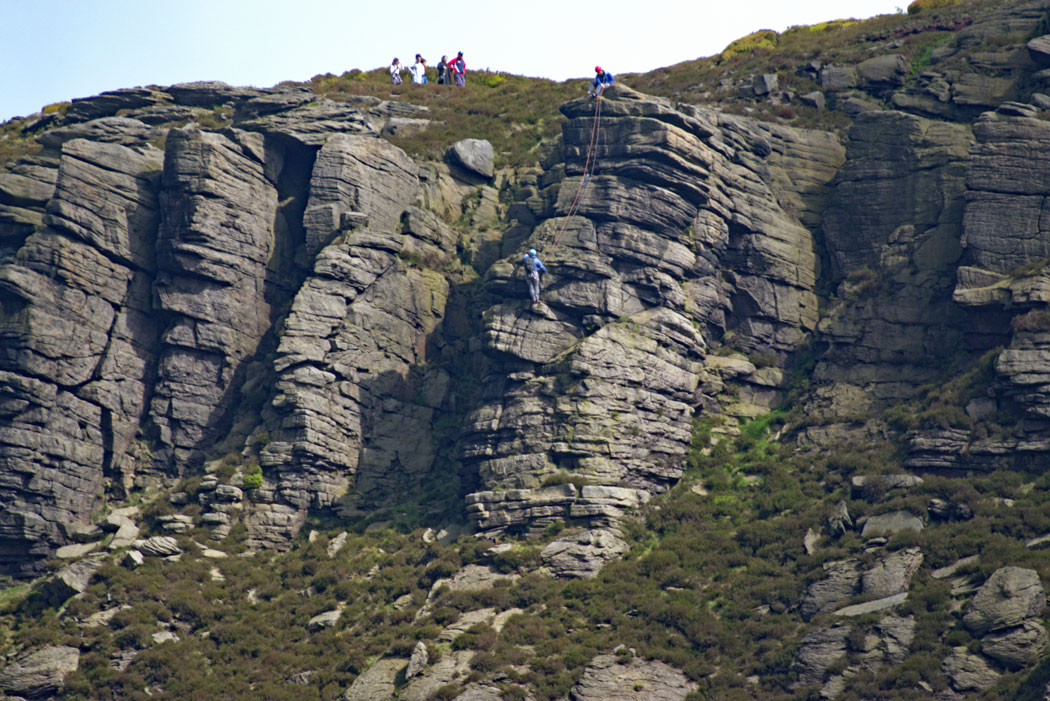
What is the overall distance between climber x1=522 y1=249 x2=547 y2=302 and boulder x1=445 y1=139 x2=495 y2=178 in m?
13.0

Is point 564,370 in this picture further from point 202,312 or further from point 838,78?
point 838,78

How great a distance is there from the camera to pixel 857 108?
62969mm

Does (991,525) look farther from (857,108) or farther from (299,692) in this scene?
(857,108)

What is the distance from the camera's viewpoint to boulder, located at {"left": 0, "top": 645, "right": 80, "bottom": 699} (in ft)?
133

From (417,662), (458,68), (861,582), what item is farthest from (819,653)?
(458,68)

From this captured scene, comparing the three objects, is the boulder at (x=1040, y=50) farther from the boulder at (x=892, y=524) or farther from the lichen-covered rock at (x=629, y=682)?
the lichen-covered rock at (x=629, y=682)

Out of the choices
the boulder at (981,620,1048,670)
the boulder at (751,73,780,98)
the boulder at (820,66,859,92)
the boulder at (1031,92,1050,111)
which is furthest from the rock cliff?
the boulder at (751,73,780,98)

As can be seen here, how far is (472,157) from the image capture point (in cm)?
6303

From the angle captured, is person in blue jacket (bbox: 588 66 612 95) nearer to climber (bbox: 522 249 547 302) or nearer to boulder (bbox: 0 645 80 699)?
climber (bbox: 522 249 547 302)

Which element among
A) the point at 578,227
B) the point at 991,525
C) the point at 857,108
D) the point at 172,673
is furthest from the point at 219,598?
the point at 857,108

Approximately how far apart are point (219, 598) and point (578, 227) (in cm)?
2396

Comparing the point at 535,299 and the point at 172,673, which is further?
the point at 535,299

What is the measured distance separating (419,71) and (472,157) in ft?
52.3

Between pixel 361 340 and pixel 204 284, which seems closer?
pixel 361 340
